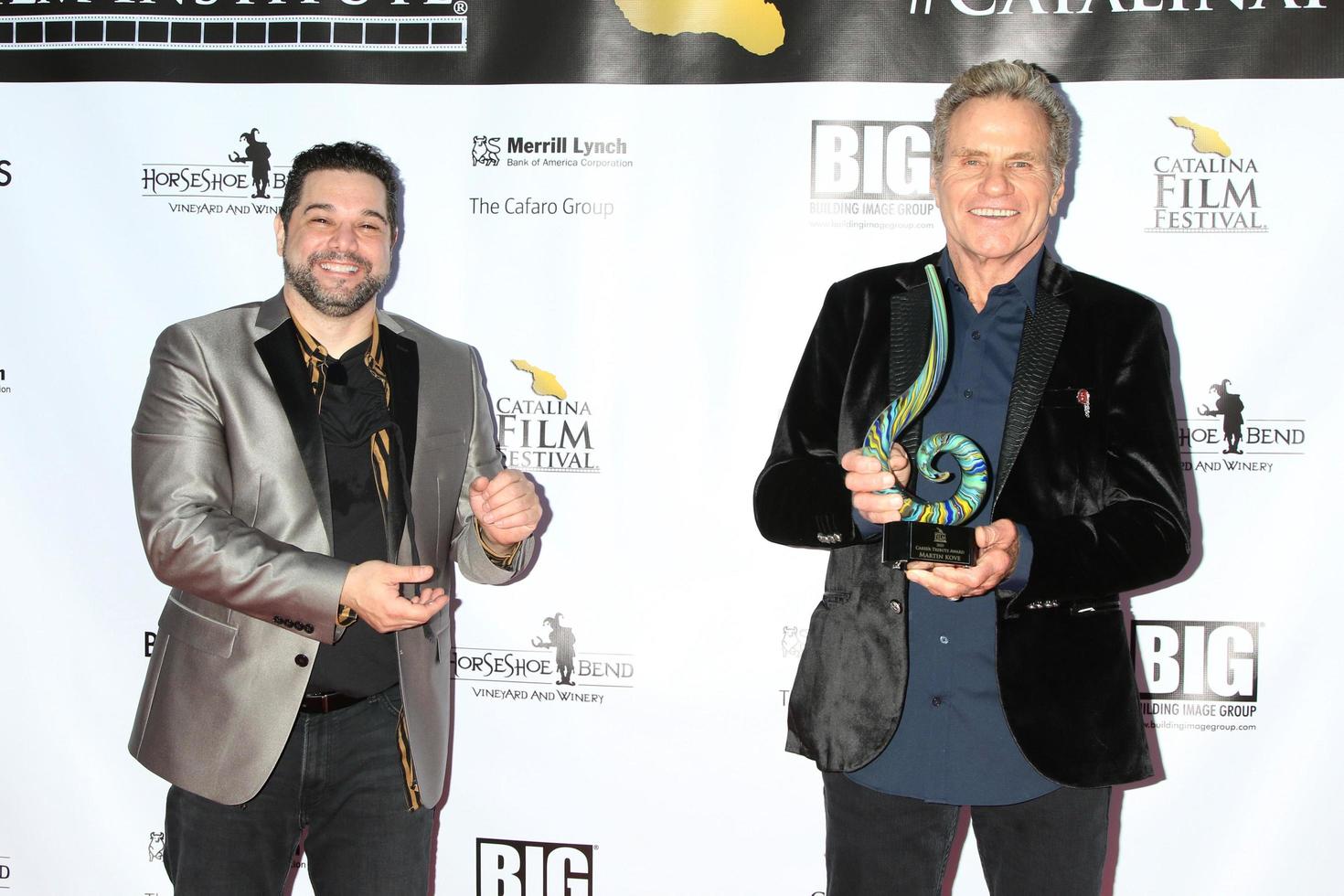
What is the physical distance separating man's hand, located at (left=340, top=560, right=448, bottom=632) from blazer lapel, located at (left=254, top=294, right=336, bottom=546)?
0.18 meters

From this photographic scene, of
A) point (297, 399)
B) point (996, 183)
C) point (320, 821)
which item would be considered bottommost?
point (320, 821)

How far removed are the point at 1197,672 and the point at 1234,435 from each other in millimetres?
605

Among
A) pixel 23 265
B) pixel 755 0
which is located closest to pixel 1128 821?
pixel 755 0

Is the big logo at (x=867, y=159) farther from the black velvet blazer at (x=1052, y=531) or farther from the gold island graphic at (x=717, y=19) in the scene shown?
the black velvet blazer at (x=1052, y=531)

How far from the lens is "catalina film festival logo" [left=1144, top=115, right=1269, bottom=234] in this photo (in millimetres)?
2877

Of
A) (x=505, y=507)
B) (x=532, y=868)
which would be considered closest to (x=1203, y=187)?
(x=505, y=507)

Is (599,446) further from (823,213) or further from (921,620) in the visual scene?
(921,620)

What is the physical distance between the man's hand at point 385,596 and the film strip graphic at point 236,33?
1.72 m

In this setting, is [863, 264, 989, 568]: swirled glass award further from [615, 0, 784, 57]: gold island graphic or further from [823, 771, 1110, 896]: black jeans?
[615, 0, 784, 57]: gold island graphic

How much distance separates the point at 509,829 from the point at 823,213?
6.06 ft

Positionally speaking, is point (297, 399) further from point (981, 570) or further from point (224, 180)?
point (224, 180)

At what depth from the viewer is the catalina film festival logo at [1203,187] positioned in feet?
9.44

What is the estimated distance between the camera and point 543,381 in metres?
3.11

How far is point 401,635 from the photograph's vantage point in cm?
206
